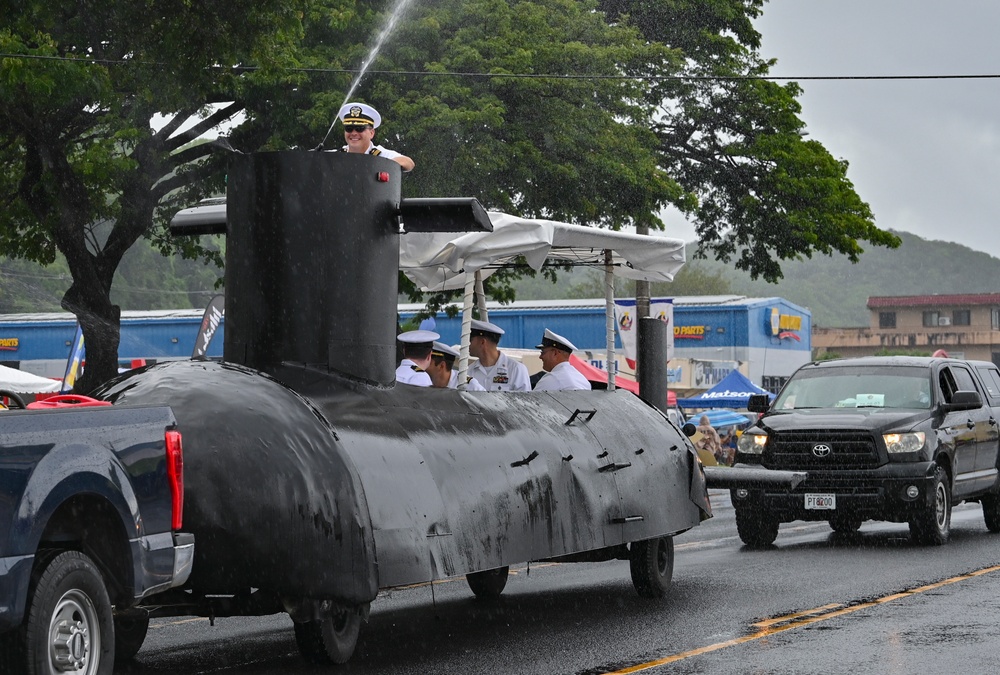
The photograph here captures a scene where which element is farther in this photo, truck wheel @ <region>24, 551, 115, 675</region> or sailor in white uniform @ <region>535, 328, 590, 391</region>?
sailor in white uniform @ <region>535, 328, 590, 391</region>

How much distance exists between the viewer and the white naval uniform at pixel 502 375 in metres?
11.5

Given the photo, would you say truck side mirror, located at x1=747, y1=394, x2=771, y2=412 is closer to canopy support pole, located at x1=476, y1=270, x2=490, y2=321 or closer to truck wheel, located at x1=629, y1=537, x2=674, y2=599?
canopy support pole, located at x1=476, y1=270, x2=490, y2=321

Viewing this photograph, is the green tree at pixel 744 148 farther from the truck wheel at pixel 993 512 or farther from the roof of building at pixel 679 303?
the roof of building at pixel 679 303

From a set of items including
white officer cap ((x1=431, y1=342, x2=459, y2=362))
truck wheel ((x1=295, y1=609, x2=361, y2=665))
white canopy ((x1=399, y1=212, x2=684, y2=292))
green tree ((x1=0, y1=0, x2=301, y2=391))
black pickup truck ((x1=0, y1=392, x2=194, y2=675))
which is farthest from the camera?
green tree ((x1=0, y1=0, x2=301, y2=391))

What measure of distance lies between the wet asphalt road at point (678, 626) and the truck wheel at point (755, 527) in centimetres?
119

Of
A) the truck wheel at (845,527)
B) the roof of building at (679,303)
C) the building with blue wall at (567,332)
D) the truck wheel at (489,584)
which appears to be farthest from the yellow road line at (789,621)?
the roof of building at (679,303)

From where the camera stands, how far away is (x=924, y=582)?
1224 cm

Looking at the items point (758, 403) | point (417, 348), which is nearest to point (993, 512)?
point (758, 403)

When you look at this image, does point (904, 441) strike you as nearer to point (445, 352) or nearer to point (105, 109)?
point (445, 352)

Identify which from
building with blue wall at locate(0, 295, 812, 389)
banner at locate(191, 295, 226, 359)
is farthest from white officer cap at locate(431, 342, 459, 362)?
building with blue wall at locate(0, 295, 812, 389)

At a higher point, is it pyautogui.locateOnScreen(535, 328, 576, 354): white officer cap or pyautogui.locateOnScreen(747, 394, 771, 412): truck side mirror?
pyautogui.locateOnScreen(535, 328, 576, 354): white officer cap

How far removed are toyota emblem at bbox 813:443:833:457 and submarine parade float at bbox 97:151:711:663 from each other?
5.95 m

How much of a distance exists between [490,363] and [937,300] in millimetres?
104302

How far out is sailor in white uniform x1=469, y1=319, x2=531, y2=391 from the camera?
462 inches
